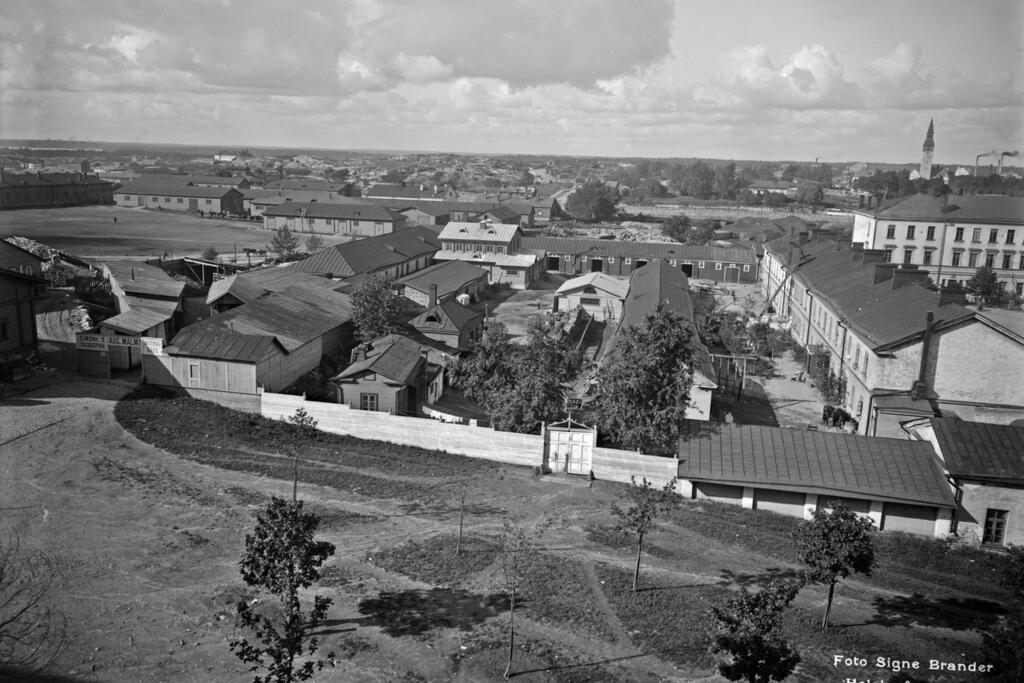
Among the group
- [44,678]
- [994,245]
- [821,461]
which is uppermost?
[994,245]

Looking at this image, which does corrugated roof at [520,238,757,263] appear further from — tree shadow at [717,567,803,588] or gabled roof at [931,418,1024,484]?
tree shadow at [717,567,803,588]

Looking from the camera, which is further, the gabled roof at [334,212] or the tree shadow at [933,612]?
the gabled roof at [334,212]

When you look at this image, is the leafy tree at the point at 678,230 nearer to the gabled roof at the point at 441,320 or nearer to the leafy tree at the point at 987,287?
the leafy tree at the point at 987,287

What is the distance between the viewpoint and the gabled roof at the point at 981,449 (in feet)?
70.4

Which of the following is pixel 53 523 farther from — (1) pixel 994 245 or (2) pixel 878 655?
(1) pixel 994 245

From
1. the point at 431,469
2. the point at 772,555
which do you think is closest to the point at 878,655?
the point at 772,555

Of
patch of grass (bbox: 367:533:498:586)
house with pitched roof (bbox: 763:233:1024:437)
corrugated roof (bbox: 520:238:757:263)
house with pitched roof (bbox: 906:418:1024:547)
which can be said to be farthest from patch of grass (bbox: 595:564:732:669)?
corrugated roof (bbox: 520:238:757:263)

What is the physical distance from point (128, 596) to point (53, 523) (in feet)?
14.6

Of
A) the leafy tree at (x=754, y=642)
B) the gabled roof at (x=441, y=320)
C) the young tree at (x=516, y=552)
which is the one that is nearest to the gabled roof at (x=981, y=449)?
the young tree at (x=516, y=552)

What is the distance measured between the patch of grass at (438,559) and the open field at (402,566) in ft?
0.21

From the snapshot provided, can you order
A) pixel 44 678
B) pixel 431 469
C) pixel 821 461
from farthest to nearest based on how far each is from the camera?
pixel 431 469, pixel 821 461, pixel 44 678

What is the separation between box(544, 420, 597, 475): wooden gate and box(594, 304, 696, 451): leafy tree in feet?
3.31

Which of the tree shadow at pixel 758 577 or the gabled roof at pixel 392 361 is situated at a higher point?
the gabled roof at pixel 392 361

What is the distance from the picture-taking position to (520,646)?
1544cm
